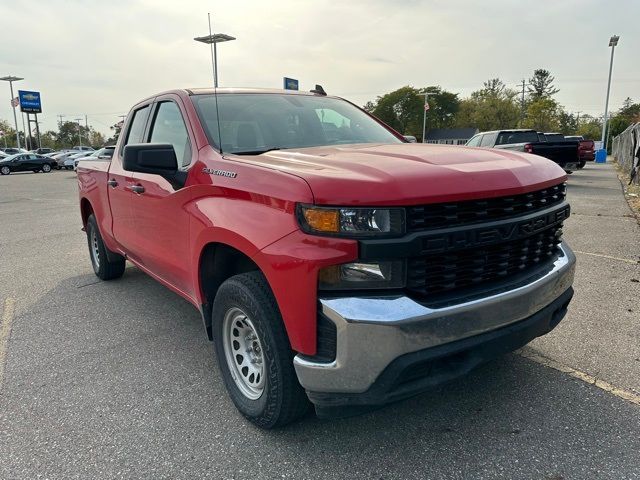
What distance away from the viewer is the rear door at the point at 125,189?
13.1 ft

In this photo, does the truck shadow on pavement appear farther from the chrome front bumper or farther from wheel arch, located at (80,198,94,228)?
wheel arch, located at (80,198,94,228)

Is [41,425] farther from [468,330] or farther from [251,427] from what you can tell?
→ [468,330]

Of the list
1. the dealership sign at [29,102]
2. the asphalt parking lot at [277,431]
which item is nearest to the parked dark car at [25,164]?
the dealership sign at [29,102]

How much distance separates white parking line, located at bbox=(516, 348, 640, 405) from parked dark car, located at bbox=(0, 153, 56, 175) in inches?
1530

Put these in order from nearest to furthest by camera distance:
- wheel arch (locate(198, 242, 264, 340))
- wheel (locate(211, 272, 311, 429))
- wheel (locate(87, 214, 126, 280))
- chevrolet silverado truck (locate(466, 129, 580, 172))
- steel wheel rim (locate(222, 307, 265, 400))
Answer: wheel (locate(211, 272, 311, 429))
steel wheel rim (locate(222, 307, 265, 400))
wheel arch (locate(198, 242, 264, 340))
wheel (locate(87, 214, 126, 280))
chevrolet silverado truck (locate(466, 129, 580, 172))

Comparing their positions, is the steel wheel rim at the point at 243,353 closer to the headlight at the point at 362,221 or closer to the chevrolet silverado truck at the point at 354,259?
the chevrolet silverado truck at the point at 354,259

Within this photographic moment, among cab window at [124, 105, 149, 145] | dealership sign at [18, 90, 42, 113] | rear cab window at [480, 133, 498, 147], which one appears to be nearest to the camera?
cab window at [124, 105, 149, 145]

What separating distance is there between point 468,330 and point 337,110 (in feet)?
7.87

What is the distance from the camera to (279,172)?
2266 millimetres

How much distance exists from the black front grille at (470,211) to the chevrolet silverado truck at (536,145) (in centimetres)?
1213

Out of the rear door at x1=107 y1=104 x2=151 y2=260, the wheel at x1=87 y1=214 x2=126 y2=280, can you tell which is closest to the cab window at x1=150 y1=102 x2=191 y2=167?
the rear door at x1=107 y1=104 x2=151 y2=260

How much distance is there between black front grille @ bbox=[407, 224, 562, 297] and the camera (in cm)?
210

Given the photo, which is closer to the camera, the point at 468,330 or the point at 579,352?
the point at 468,330

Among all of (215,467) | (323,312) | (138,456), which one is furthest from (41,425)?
(323,312)
